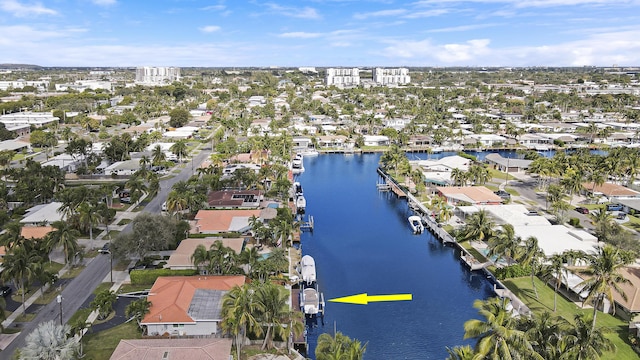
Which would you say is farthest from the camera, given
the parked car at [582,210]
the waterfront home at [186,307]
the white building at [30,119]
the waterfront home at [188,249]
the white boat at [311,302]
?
the white building at [30,119]

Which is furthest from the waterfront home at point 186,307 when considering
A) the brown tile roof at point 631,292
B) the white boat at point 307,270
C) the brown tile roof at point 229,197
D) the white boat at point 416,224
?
the brown tile roof at point 631,292

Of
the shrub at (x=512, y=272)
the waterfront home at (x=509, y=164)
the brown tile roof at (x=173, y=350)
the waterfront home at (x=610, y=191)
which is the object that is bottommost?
the brown tile roof at (x=173, y=350)

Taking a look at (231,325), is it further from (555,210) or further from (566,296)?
(555,210)

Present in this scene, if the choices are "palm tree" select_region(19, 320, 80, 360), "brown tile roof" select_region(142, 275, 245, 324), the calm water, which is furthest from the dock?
"palm tree" select_region(19, 320, 80, 360)

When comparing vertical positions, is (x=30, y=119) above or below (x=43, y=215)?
above


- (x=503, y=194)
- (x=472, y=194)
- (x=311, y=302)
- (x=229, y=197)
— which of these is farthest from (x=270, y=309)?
(x=503, y=194)

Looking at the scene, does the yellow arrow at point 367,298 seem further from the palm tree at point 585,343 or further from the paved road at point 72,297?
the paved road at point 72,297

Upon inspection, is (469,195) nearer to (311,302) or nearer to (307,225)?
(307,225)

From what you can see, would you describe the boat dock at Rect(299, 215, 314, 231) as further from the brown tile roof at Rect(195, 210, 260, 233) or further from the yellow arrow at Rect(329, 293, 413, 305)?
the yellow arrow at Rect(329, 293, 413, 305)
